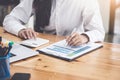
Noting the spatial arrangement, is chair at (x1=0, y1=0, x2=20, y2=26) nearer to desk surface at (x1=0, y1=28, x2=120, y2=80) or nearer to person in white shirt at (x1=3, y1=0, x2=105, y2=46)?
person in white shirt at (x1=3, y1=0, x2=105, y2=46)

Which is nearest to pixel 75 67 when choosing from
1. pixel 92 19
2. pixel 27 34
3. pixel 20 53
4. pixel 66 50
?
pixel 66 50

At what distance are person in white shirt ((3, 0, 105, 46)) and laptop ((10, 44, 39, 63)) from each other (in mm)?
290

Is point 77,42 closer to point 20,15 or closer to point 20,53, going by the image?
point 20,53

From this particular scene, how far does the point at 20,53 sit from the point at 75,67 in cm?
32

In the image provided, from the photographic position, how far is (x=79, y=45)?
137 centimetres

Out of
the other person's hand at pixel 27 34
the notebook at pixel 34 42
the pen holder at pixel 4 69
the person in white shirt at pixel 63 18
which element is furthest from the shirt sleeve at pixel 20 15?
the pen holder at pixel 4 69

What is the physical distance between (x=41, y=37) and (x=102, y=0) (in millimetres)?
2896

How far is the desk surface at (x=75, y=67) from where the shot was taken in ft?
3.34

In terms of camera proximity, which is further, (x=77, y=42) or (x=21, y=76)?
(x=77, y=42)

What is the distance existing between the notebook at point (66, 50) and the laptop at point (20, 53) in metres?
0.07

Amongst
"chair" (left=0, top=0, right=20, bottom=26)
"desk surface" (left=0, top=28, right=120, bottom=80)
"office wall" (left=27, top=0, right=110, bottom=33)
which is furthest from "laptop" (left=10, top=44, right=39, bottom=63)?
"office wall" (left=27, top=0, right=110, bottom=33)

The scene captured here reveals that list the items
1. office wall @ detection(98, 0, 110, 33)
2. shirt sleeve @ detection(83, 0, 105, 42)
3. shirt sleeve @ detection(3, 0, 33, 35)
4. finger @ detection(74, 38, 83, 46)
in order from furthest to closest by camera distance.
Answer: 1. office wall @ detection(98, 0, 110, 33)
2. shirt sleeve @ detection(3, 0, 33, 35)
3. shirt sleeve @ detection(83, 0, 105, 42)
4. finger @ detection(74, 38, 83, 46)

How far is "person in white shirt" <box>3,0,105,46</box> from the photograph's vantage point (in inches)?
66.6

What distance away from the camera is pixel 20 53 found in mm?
1234
